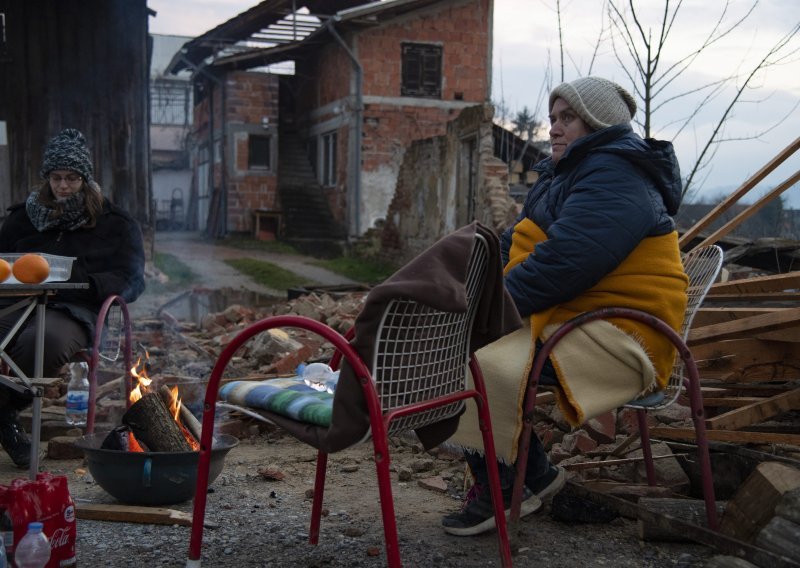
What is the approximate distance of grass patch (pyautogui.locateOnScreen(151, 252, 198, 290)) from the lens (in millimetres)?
13280

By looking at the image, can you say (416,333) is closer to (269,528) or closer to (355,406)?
(355,406)

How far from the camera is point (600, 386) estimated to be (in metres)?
3.13

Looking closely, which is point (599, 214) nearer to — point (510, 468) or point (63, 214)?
point (510, 468)

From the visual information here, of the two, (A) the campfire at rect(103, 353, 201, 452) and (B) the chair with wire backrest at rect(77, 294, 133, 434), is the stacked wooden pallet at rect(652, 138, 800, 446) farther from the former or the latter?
(B) the chair with wire backrest at rect(77, 294, 133, 434)

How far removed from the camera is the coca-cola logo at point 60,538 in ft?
9.46

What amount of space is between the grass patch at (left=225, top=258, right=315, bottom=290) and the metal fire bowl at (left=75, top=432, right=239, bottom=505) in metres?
10.6

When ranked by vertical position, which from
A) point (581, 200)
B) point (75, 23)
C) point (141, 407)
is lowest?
point (141, 407)

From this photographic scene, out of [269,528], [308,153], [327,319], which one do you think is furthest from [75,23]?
[308,153]

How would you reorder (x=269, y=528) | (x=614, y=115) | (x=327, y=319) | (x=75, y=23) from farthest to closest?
(x=75, y=23)
(x=327, y=319)
(x=269, y=528)
(x=614, y=115)

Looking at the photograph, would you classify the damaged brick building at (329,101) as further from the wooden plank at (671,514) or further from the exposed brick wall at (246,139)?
the wooden plank at (671,514)

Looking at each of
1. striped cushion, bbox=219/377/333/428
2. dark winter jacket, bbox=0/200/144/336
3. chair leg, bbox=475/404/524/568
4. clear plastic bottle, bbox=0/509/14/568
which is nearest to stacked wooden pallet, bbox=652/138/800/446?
chair leg, bbox=475/404/524/568

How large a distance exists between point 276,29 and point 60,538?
21.7m

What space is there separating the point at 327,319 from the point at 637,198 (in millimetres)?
5854

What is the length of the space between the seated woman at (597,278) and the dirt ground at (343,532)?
246 millimetres
